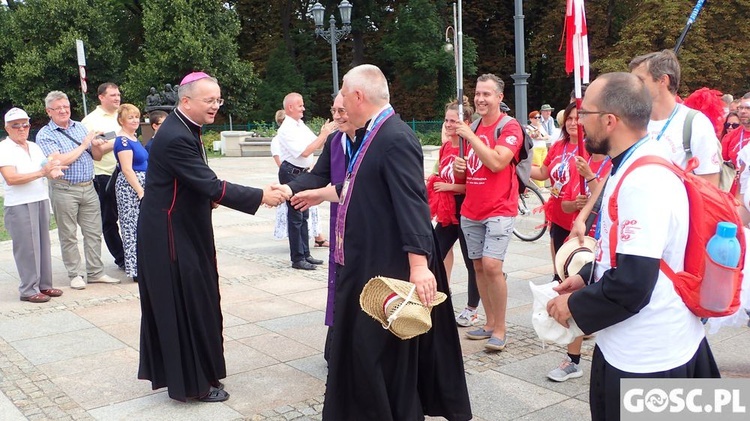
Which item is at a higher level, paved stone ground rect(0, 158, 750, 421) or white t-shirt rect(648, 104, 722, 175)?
white t-shirt rect(648, 104, 722, 175)

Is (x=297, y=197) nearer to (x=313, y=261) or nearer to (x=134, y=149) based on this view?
(x=134, y=149)

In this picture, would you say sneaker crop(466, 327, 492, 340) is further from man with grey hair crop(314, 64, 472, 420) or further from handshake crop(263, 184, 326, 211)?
man with grey hair crop(314, 64, 472, 420)

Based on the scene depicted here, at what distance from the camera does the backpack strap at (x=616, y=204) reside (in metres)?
2.25

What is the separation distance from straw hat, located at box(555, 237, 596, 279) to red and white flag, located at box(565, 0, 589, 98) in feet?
3.82

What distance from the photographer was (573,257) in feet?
9.38

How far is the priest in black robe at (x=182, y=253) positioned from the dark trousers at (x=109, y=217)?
415 cm

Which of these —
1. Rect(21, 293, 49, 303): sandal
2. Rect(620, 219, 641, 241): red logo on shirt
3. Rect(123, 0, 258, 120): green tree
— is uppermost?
Rect(123, 0, 258, 120): green tree

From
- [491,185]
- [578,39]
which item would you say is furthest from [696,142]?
[491,185]

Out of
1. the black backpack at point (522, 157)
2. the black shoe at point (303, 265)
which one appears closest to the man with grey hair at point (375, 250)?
the black backpack at point (522, 157)

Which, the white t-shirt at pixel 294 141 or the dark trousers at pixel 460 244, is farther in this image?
the white t-shirt at pixel 294 141

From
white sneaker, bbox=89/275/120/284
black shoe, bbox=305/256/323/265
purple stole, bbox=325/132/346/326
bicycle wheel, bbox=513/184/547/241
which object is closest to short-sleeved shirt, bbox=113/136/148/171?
white sneaker, bbox=89/275/120/284

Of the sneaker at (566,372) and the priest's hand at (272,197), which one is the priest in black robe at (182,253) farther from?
the sneaker at (566,372)

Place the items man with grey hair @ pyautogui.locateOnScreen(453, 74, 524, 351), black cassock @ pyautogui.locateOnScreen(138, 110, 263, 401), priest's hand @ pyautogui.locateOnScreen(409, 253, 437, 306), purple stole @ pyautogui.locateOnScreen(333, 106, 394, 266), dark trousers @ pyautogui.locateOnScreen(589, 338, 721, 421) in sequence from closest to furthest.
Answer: dark trousers @ pyautogui.locateOnScreen(589, 338, 721, 421)
priest's hand @ pyautogui.locateOnScreen(409, 253, 437, 306)
purple stole @ pyautogui.locateOnScreen(333, 106, 394, 266)
black cassock @ pyautogui.locateOnScreen(138, 110, 263, 401)
man with grey hair @ pyautogui.locateOnScreen(453, 74, 524, 351)

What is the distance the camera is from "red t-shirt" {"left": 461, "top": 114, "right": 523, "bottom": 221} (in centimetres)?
508
